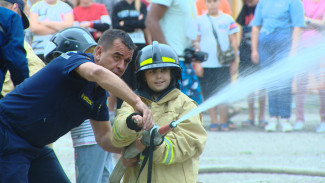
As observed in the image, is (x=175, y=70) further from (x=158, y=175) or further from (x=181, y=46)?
(x=181, y=46)

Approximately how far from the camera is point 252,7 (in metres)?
9.72

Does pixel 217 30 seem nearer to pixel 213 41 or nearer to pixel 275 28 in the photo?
pixel 213 41

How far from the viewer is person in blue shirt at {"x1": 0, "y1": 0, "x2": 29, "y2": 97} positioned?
4.49 meters

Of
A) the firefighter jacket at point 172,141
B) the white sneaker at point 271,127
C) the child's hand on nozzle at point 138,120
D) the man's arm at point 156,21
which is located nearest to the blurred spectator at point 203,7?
the white sneaker at point 271,127

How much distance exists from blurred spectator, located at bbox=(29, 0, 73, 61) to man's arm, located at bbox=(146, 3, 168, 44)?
182cm

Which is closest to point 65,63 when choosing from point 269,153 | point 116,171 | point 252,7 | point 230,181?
point 116,171

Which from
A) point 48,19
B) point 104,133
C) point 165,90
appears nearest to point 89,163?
point 104,133

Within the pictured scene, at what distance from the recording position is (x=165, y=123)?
13.9 feet

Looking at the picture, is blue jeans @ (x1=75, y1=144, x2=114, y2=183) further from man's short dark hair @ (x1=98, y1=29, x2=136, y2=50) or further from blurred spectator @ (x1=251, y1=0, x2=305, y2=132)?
blurred spectator @ (x1=251, y1=0, x2=305, y2=132)

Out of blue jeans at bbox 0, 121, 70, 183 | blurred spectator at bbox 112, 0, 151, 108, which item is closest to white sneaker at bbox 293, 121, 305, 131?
blurred spectator at bbox 112, 0, 151, 108

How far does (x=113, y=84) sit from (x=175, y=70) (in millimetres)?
1426

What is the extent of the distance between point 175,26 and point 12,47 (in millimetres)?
2581

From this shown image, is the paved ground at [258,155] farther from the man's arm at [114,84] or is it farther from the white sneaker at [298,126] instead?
the man's arm at [114,84]

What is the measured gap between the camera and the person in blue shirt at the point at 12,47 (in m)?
4.49
